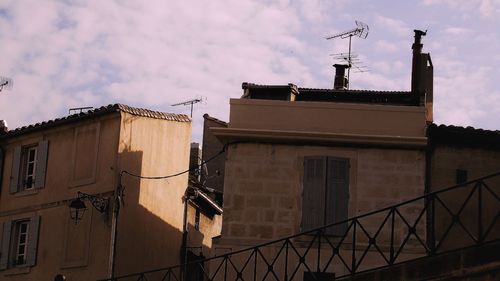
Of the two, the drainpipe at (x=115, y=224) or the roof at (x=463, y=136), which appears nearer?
the roof at (x=463, y=136)

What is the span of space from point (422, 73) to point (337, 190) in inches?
179

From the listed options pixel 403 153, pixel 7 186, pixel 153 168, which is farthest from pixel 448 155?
pixel 7 186

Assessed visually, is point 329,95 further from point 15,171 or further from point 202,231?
point 15,171

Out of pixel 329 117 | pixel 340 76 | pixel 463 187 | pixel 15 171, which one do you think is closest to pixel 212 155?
pixel 340 76

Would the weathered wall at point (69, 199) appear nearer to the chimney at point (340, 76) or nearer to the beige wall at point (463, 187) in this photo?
the chimney at point (340, 76)

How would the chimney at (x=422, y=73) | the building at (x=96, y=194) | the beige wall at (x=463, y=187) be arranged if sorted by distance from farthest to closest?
the building at (x=96, y=194)
the chimney at (x=422, y=73)
the beige wall at (x=463, y=187)

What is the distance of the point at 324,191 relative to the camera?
2195cm

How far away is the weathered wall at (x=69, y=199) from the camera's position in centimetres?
2570

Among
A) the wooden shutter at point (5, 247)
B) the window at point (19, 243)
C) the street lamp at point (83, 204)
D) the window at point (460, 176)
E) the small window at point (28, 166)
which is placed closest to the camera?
the window at point (460, 176)

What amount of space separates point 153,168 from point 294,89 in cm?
506

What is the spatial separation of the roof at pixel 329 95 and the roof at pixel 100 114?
392cm

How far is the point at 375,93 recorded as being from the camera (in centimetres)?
2419

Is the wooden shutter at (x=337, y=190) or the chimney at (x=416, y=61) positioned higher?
the chimney at (x=416, y=61)

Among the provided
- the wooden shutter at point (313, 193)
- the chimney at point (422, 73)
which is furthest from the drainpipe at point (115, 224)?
the chimney at point (422, 73)
